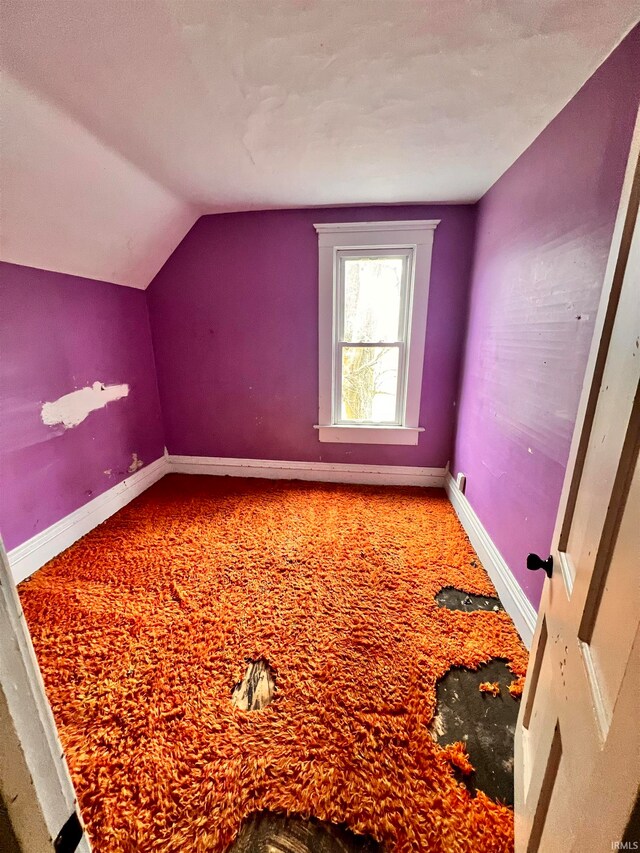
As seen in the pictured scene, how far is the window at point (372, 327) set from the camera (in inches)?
96.1

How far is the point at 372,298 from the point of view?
2.64 meters

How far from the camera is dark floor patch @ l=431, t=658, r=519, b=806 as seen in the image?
3.35ft

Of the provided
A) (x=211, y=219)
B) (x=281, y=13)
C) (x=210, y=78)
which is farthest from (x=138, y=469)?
(x=281, y=13)

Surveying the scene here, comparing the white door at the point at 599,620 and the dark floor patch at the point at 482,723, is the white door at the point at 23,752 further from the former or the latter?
the dark floor patch at the point at 482,723

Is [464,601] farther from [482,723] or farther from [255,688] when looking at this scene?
[255,688]

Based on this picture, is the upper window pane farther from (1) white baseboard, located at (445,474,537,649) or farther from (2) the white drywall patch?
(2) the white drywall patch

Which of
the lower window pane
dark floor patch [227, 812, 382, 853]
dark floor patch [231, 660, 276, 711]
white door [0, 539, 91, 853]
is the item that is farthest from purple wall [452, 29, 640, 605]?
white door [0, 539, 91, 853]

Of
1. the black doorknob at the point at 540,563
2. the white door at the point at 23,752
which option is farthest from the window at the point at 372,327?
the white door at the point at 23,752

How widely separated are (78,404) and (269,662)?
1980 millimetres

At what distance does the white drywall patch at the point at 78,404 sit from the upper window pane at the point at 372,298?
187cm

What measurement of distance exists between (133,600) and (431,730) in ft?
4.81

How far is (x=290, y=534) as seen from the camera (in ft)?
7.30

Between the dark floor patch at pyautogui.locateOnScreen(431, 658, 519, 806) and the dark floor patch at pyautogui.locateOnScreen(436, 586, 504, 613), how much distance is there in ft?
0.94

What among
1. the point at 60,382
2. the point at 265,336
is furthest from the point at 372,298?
the point at 60,382
